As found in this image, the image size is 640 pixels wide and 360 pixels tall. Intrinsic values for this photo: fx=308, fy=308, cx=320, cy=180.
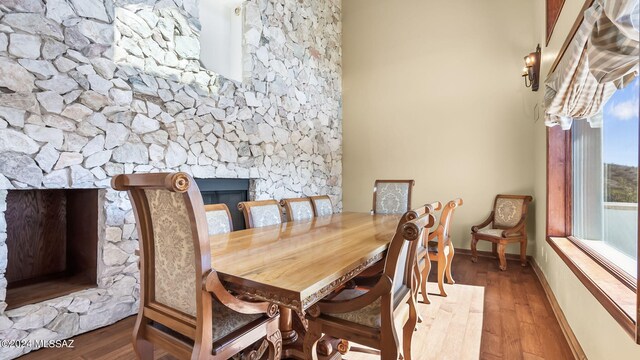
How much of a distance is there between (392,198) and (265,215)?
5.10ft

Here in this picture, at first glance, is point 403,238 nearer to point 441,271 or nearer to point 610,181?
point 610,181

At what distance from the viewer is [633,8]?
1.01 meters

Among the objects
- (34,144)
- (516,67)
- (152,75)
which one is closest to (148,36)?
(152,75)

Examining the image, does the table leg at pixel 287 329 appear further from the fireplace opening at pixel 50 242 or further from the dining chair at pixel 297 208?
the fireplace opening at pixel 50 242

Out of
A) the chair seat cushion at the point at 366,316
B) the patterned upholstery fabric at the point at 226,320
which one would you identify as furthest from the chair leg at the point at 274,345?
the chair seat cushion at the point at 366,316

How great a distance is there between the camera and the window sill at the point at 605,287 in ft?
3.97

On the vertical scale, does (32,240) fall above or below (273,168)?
below

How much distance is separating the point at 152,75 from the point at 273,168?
1.73 metres

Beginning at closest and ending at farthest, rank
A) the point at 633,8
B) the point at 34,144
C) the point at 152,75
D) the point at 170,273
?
1. the point at 633,8
2. the point at 170,273
3. the point at 34,144
4. the point at 152,75

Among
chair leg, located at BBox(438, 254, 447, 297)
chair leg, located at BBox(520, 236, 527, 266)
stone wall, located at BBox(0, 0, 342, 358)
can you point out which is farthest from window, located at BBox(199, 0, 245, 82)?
chair leg, located at BBox(520, 236, 527, 266)

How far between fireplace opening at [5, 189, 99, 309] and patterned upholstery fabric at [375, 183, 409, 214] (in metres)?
2.63

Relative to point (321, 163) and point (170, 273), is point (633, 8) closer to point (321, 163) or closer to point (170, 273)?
point (170, 273)

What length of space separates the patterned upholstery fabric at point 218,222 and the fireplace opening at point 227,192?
1.08m

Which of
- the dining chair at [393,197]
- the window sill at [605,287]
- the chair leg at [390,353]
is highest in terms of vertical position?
the dining chair at [393,197]
